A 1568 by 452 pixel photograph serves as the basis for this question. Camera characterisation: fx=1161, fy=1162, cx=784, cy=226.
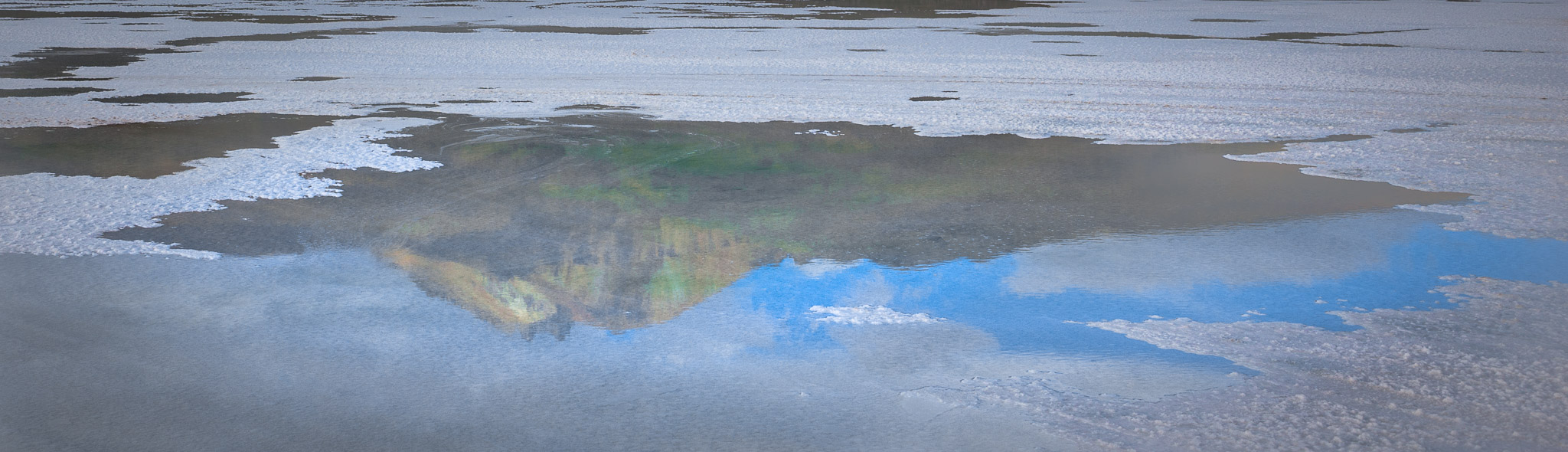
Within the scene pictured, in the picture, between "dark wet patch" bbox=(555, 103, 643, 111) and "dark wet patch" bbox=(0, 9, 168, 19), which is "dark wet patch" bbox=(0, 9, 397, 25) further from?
"dark wet patch" bbox=(555, 103, 643, 111)

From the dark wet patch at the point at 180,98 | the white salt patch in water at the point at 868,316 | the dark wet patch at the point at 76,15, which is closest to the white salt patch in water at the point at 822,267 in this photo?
the white salt patch in water at the point at 868,316

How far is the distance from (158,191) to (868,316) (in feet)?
11.0

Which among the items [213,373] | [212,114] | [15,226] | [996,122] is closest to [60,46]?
[212,114]

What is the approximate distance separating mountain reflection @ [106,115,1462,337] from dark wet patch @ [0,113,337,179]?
0.90 metres

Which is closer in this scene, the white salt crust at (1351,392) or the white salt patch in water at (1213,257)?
the white salt crust at (1351,392)

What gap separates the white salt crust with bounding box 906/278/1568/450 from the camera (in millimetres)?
2512

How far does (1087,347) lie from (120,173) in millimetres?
4525

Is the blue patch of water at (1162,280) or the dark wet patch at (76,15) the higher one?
the dark wet patch at (76,15)

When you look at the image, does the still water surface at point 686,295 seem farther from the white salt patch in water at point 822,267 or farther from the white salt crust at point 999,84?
the white salt crust at point 999,84

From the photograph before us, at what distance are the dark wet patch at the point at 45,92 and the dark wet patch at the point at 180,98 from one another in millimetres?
501

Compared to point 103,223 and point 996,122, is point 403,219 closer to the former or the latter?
point 103,223

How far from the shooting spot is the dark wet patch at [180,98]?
7859 millimetres

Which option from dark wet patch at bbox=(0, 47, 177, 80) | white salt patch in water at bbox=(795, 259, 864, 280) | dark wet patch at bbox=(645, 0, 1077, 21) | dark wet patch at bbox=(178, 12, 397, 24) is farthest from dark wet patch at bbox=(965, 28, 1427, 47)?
white salt patch in water at bbox=(795, 259, 864, 280)

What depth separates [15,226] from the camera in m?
4.32
